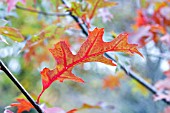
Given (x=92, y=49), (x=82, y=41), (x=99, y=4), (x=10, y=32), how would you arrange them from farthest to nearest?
(x=82, y=41), (x=99, y=4), (x=10, y=32), (x=92, y=49)

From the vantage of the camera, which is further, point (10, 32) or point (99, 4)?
point (99, 4)

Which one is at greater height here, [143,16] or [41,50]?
[41,50]

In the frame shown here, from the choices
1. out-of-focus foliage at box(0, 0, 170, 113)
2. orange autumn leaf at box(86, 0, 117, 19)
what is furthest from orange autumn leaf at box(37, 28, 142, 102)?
orange autumn leaf at box(86, 0, 117, 19)

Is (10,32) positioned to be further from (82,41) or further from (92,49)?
(82,41)

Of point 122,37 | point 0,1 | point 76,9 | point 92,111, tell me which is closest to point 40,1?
point 0,1

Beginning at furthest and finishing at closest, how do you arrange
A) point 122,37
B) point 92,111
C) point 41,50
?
Result: point 92,111 → point 41,50 → point 122,37

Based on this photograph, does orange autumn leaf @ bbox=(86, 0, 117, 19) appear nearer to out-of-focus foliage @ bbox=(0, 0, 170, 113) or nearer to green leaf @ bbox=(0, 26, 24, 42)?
out-of-focus foliage @ bbox=(0, 0, 170, 113)

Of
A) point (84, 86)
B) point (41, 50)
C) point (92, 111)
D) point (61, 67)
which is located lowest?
point (61, 67)

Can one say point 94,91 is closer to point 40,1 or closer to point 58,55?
point 40,1

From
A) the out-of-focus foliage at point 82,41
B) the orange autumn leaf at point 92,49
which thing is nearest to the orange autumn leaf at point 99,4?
the out-of-focus foliage at point 82,41

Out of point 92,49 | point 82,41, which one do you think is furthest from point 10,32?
point 82,41

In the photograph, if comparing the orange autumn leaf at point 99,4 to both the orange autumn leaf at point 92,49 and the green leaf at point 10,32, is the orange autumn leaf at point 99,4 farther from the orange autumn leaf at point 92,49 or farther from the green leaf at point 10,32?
the orange autumn leaf at point 92,49
